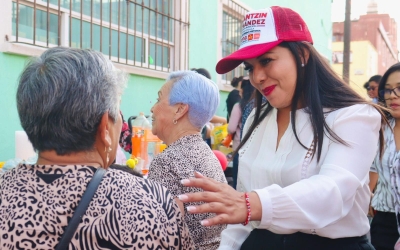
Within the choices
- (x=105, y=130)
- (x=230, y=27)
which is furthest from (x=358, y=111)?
(x=230, y=27)

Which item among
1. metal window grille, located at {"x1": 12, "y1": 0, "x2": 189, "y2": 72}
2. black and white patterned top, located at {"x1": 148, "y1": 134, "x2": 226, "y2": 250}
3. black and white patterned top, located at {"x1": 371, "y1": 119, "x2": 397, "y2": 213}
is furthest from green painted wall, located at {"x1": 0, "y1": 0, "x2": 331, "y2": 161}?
black and white patterned top, located at {"x1": 371, "y1": 119, "x2": 397, "y2": 213}

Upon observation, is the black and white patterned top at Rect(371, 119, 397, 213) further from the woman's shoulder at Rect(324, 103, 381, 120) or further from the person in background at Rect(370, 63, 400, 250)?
the woman's shoulder at Rect(324, 103, 381, 120)

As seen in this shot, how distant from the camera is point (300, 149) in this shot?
5.46ft

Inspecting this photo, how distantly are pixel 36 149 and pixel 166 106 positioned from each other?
4.06 feet

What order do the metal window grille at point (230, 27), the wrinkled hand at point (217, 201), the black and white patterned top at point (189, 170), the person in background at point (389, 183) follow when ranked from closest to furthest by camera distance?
1. the wrinkled hand at point (217, 201)
2. the black and white patterned top at point (189, 170)
3. the person in background at point (389, 183)
4. the metal window grille at point (230, 27)

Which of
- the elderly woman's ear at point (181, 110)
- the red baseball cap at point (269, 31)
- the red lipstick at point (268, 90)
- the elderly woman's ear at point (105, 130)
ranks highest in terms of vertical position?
the red baseball cap at point (269, 31)

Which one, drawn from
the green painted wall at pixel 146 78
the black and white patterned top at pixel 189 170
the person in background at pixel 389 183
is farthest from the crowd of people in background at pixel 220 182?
the green painted wall at pixel 146 78

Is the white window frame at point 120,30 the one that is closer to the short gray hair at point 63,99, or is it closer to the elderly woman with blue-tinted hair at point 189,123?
the elderly woman with blue-tinted hair at point 189,123

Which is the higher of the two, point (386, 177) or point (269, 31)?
point (269, 31)

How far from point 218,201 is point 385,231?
1.93m

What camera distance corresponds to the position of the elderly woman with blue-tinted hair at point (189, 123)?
233 cm

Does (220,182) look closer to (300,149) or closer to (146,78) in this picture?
(300,149)

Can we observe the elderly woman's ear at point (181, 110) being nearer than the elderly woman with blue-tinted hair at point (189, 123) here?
No

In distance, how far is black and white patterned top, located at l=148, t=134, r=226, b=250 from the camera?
88.2 inches
